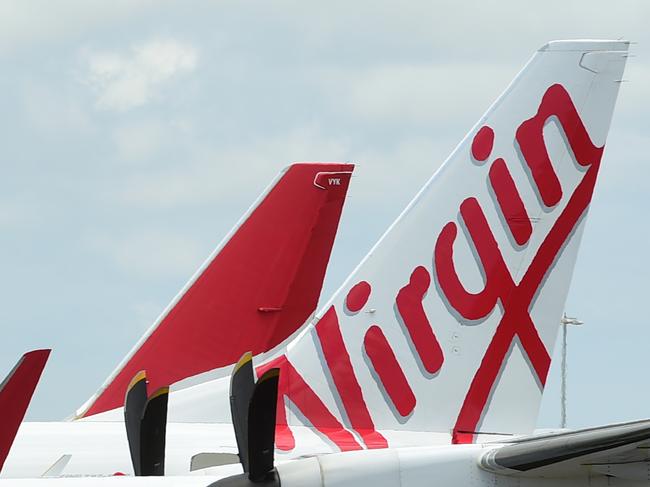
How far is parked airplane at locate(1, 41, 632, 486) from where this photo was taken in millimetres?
15719

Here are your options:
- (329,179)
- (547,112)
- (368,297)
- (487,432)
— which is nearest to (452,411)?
(487,432)

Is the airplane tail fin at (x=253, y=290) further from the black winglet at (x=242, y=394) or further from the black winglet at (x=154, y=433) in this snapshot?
the black winglet at (x=242, y=394)

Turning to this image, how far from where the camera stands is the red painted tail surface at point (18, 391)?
11070 millimetres

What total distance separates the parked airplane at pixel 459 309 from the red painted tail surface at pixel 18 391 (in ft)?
12.3

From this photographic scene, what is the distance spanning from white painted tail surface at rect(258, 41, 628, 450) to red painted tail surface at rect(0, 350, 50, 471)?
4588 mm

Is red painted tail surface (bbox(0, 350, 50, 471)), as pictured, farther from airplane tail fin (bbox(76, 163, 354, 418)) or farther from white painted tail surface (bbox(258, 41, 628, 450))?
airplane tail fin (bbox(76, 163, 354, 418))

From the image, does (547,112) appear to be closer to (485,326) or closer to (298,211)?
(485,326)

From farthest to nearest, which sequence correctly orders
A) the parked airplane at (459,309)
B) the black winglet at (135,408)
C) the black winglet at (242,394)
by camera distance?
the parked airplane at (459,309) → the black winglet at (135,408) → the black winglet at (242,394)

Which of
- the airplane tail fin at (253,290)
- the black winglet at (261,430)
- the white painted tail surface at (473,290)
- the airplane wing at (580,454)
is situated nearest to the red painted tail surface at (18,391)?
the black winglet at (261,430)

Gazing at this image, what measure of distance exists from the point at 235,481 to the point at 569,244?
7205mm

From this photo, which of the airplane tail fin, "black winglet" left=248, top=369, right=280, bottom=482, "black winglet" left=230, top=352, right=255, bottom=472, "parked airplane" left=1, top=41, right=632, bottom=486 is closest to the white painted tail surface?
"parked airplane" left=1, top=41, right=632, bottom=486

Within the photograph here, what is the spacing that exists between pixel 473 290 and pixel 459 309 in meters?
0.28

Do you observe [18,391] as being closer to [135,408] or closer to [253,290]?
[135,408]

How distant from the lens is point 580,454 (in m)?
9.72
